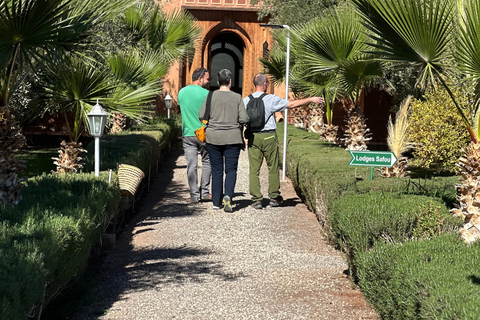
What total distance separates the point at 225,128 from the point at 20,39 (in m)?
2.98

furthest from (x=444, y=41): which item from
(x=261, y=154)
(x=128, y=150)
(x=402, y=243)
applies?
(x=128, y=150)

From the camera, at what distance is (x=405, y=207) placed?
4879 millimetres

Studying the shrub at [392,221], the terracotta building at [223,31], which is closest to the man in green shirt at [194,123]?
the shrub at [392,221]

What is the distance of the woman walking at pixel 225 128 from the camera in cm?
813

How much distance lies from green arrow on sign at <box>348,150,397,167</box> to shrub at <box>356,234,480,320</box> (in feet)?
6.15

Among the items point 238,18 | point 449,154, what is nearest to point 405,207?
point 449,154

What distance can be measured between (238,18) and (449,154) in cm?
1388

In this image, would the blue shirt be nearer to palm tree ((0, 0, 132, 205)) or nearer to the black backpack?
the black backpack

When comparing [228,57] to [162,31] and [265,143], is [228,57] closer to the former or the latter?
[162,31]

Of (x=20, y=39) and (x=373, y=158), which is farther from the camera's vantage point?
(x=373, y=158)

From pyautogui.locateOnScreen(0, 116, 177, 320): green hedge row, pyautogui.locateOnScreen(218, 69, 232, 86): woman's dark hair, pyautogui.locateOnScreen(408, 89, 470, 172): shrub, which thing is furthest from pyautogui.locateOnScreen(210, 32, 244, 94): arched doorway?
pyautogui.locateOnScreen(0, 116, 177, 320): green hedge row

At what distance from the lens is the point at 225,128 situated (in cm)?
815

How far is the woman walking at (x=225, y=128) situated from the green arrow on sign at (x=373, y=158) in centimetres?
210

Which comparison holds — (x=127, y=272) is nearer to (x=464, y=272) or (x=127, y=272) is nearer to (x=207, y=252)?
(x=207, y=252)
